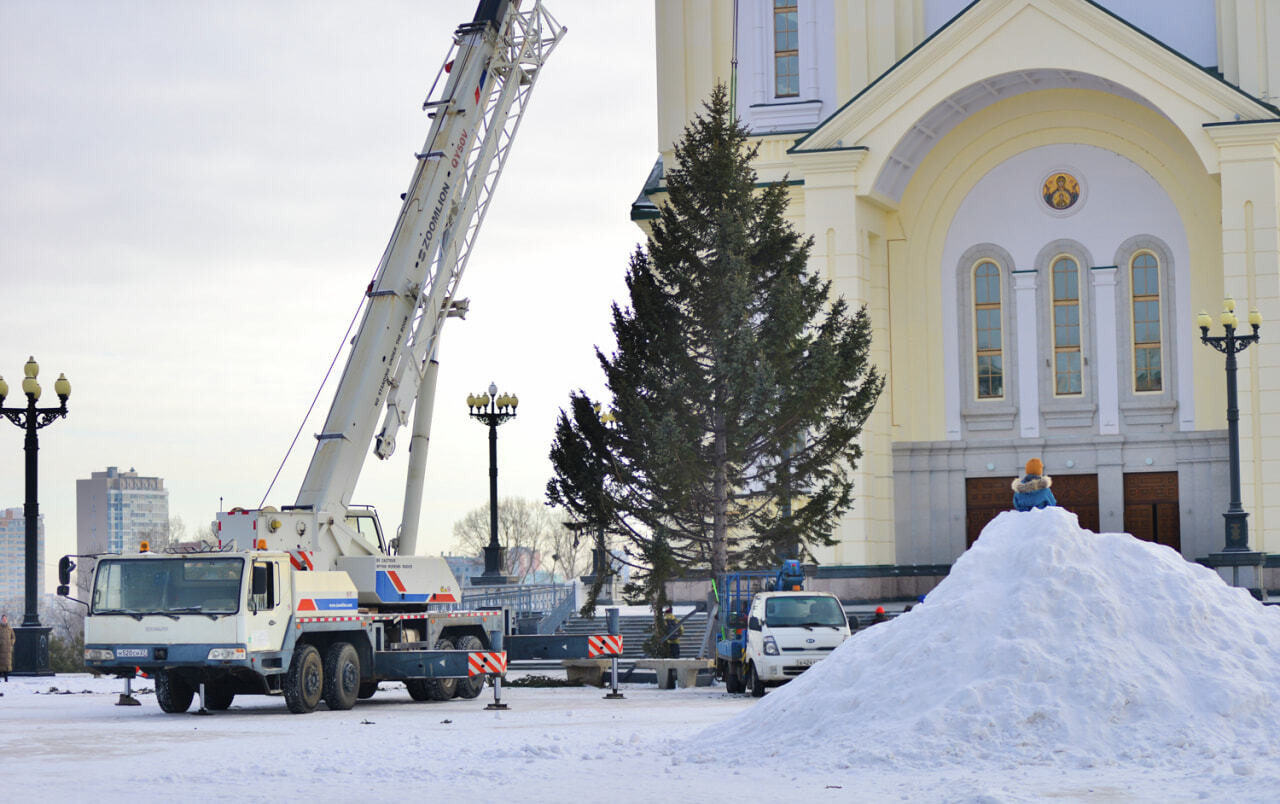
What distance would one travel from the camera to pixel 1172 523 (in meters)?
41.3

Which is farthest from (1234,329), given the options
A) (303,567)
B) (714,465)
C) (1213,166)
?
(303,567)

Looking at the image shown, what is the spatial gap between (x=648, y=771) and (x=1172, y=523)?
94.9 feet

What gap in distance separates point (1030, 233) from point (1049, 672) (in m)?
28.5

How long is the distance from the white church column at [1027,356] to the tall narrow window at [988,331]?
51 cm

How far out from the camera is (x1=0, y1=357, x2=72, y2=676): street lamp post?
3192cm

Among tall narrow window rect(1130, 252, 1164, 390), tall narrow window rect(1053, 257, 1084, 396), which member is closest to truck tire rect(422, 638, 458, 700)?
tall narrow window rect(1053, 257, 1084, 396)

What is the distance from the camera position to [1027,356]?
4278 cm

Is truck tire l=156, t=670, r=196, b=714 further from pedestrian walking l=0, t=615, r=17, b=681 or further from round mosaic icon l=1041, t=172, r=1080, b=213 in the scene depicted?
round mosaic icon l=1041, t=172, r=1080, b=213

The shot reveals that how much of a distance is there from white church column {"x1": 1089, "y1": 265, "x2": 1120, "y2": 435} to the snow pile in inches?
937

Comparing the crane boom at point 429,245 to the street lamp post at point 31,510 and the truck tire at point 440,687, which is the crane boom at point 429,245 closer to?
the truck tire at point 440,687

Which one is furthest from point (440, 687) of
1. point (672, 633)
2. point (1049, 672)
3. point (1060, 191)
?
point (1060, 191)

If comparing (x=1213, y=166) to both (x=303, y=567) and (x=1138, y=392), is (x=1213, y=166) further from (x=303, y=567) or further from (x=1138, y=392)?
(x=303, y=567)

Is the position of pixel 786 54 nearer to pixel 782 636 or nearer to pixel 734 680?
pixel 734 680

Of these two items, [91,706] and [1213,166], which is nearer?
[91,706]
